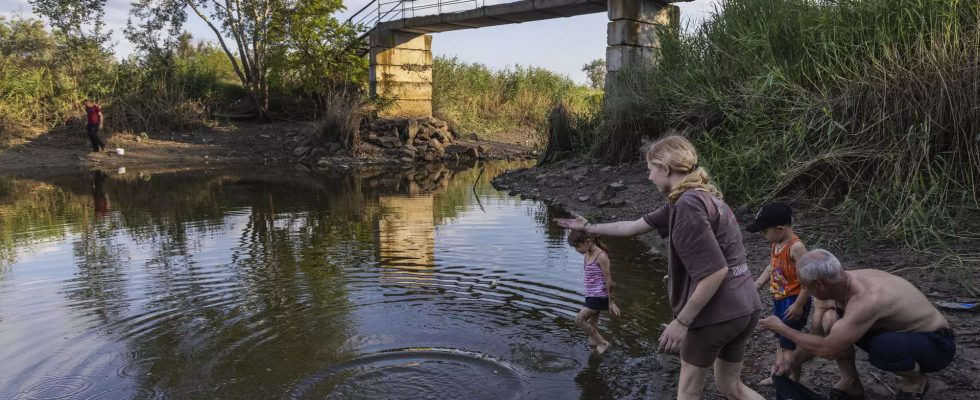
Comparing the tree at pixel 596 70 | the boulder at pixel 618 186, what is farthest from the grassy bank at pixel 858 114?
the tree at pixel 596 70

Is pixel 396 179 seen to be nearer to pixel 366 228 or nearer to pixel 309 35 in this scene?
pixel 366 228

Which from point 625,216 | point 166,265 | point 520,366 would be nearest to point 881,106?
point 625,216

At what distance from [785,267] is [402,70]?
81.7 feet

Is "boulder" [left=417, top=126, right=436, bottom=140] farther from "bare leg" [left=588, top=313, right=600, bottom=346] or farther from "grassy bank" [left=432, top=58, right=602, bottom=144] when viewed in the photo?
"bare leg" [left=588, top=313, right=600, bottom=346]

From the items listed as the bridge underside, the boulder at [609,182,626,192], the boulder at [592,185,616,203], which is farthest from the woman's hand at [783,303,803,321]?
the bridge underside

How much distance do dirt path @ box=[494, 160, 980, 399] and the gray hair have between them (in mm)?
1067

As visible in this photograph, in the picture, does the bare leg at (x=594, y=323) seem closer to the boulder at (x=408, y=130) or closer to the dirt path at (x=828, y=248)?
the dirt path at (x=828, y=248)

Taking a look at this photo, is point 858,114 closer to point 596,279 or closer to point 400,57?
point 596,279

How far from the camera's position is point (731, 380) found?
11.4 ft

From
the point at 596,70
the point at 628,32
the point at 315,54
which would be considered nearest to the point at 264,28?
the point at 315,54

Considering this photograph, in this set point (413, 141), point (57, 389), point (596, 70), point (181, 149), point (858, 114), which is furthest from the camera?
point (596, 70)

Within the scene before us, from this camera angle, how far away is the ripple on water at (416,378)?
4.51m

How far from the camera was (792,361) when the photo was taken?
409 cm

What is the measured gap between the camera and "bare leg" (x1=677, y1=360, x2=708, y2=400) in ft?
10.6
